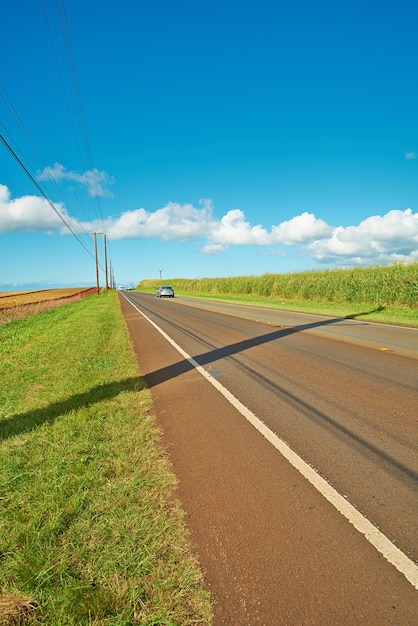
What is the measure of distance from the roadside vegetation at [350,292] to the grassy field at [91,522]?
13.4 meters

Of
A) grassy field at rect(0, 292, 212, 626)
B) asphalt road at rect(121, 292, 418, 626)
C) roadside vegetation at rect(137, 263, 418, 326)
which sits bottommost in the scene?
asphalt road at rect(121, 292, 418, 626)

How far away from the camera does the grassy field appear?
5.81ft

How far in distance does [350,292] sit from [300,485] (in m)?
24.9

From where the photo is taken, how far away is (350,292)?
25453 millimetres

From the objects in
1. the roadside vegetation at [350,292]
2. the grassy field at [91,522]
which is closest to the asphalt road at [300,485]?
the grassy field at [91,522]

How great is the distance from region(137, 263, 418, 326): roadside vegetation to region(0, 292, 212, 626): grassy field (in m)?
13.4

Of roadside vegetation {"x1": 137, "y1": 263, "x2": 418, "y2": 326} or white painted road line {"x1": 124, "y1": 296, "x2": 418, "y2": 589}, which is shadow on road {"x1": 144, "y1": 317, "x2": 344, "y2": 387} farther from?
roadside vegetation {"x1": 137, "y1": 263, "x2": 418, "y2": 326}

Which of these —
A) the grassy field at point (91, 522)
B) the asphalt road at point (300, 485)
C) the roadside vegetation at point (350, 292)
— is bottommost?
the asphalt road at point (300, 485)

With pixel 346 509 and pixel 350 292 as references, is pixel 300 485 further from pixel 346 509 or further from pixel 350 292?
pixel 350 292

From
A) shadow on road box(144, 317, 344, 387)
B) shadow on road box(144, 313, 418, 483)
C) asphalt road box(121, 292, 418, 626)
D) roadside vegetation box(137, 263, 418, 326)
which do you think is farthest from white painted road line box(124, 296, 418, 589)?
roadside vegetation box(137, 263, 418, 326)

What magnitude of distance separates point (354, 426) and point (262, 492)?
1746 millimetres

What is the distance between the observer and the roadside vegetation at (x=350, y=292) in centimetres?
1931

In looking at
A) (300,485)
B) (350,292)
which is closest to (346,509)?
(300,485)

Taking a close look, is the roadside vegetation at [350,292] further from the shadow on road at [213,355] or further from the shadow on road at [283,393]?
the shadow on road at [283,393]
